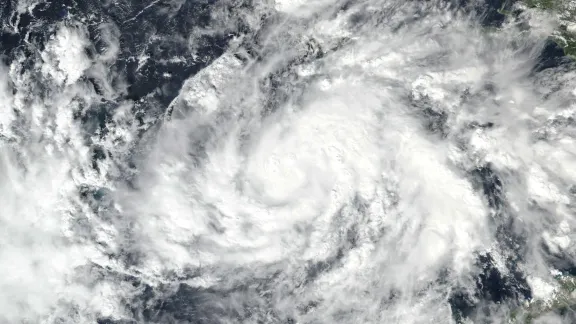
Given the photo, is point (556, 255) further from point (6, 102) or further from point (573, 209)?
point (6, 102)

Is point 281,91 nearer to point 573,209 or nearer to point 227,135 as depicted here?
point 227,135

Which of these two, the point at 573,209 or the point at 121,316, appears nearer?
the point at 573,209

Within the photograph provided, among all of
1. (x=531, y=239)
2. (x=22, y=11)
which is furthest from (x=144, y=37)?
(x=531, y=239)

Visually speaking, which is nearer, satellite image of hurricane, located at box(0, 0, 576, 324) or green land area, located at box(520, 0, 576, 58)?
satellite image of hurricane, located at box(0, 0, 576, 324)

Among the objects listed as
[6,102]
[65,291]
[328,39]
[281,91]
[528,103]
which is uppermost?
[6,102]

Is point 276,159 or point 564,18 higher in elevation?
point 564,18

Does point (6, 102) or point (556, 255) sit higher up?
point (6, 102)

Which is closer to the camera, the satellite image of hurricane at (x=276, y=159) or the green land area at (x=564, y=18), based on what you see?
the satellite image of hurricane at (x=276, y=159)
